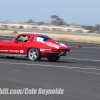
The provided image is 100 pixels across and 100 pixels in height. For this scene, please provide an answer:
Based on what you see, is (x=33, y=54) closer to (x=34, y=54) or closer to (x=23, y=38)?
(x=34, y=54)

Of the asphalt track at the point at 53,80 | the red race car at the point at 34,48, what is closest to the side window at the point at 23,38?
the red race car at the point at 34,48

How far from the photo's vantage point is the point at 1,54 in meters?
23.2

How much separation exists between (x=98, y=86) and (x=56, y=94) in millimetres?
2347

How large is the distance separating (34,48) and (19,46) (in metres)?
0.90

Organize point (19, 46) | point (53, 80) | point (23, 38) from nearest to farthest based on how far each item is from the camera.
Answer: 1. point (53, 80)
2. point (19, 46)
3. point (23, 38)

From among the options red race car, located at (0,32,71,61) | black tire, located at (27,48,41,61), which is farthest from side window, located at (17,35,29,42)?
black tire, located at (27,48,41,61)

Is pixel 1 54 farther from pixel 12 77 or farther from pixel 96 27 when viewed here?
pixel 96 27

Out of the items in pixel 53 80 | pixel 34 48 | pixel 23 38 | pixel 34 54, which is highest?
pixel 23 38

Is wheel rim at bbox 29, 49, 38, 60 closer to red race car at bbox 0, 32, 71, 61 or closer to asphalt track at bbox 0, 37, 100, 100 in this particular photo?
red race car at bbox 0, 32, 71, 61

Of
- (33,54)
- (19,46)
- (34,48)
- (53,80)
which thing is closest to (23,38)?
(19,46)

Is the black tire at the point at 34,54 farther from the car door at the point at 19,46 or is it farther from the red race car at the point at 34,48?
the car door at the point at 19,46

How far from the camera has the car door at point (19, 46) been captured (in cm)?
2257

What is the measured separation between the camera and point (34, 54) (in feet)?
73.1

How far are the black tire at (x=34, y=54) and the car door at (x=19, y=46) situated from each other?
30 centimetres
